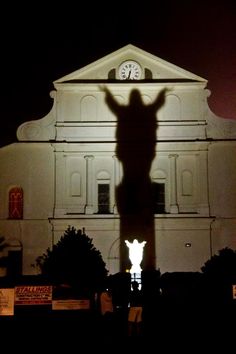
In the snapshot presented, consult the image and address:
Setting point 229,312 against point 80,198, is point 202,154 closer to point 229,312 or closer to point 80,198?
point 80,198

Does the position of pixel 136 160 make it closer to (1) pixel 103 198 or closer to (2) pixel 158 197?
(2) pixel 158 197

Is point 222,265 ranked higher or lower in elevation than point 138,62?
lower

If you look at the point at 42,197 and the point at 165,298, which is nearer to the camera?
the point at 165,298

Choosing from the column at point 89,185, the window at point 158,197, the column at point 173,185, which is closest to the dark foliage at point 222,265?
the column at point 173,185

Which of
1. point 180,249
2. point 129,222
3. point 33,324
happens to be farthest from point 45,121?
point 33,324

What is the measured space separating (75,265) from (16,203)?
49.5ft

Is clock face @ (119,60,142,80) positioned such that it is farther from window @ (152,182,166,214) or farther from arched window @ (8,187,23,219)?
arched window @ (8,187,23,219)

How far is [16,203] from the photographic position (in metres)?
32.9

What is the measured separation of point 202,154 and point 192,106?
9.05 feet

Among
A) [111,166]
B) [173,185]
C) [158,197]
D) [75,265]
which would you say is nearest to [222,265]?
[75,265]

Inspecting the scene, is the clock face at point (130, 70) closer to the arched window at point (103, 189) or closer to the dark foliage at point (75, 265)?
the arched window at point (103, 189)

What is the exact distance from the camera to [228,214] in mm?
32781

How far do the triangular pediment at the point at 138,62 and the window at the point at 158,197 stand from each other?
5.93m

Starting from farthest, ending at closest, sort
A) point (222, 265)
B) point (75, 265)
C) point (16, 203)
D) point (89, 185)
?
point (89, 185)
point (16, 203)
point (222, 265)
point (75, 265)
